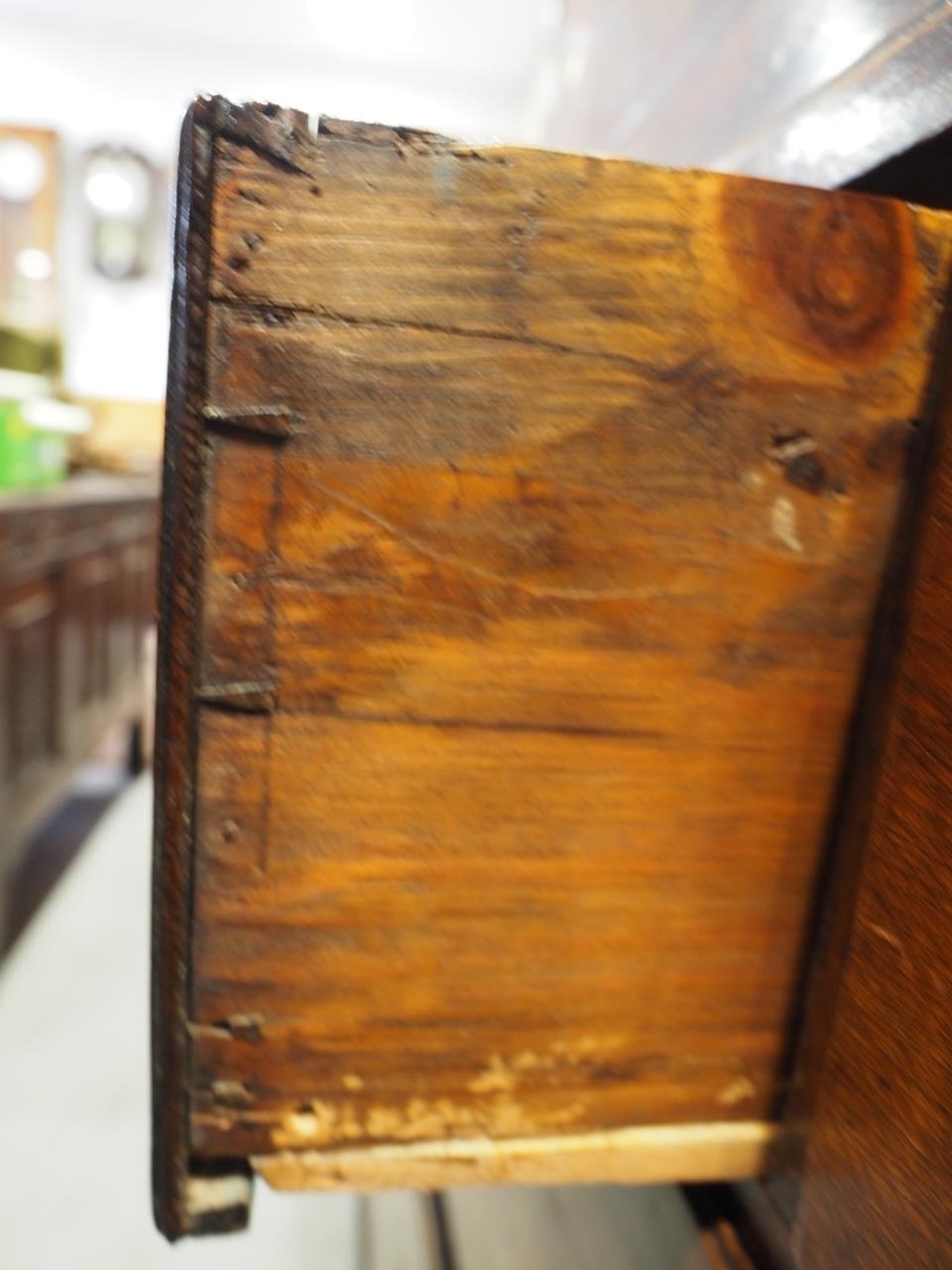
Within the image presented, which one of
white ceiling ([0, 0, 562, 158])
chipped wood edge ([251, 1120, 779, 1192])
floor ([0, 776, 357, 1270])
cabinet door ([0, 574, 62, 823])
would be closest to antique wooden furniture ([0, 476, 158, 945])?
cabinet door ([0, 574, 62, 823])

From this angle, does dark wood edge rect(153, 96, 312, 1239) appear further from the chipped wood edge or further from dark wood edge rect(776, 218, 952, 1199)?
dark wood edge rect(776, 218, 952, 1199)

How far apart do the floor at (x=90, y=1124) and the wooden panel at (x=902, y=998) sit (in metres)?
0.99

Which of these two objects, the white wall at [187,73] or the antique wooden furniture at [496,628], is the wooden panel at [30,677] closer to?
the antique wooden furniture at [496,628]

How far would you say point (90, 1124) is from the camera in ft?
4.42

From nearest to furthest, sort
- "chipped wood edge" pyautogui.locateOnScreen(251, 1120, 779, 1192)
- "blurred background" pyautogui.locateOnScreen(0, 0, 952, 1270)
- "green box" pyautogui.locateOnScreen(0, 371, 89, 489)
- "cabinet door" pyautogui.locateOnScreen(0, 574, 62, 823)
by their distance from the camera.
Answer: "chipped wood edge" pyautogui.locateOnScreen(251, 1120, 779, 1192)
"blurred background" pyautogui.locateOnScreen(0, 0, 952, 1270)
"cabinet door" pyautogui.locateOnScreen(0, 574, 62, 823)
"green box" pyautogui.locateOnScreen(0, 371, 89, 489)

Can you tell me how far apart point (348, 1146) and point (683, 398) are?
1.46 feet

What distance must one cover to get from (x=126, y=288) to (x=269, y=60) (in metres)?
1.26

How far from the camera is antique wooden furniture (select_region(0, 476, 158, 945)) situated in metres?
1.70

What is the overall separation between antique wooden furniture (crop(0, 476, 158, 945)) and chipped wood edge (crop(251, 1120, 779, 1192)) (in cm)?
137

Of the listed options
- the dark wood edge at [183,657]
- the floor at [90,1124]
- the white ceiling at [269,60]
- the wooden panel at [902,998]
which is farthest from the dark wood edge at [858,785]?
the white ceiling at [269,60]

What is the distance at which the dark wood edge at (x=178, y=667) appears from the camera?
39 centimetres

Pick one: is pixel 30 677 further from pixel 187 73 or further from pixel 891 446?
pixel 187 73

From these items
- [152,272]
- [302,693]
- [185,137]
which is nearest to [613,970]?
[302,693]

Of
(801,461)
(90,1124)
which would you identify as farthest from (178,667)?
(90,1124)
